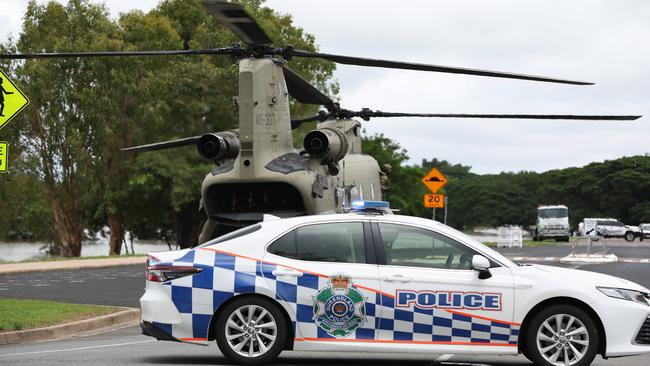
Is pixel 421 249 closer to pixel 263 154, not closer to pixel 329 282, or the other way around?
pixel 329 282

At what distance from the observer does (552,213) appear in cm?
7612

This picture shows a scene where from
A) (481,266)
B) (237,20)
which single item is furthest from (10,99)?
(481,266)

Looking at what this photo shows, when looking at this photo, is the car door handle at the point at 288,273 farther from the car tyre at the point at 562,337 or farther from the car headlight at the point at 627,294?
the car headlight at the point at 627,294

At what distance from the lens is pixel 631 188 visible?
113 meters

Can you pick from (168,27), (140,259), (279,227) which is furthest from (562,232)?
(279,227)

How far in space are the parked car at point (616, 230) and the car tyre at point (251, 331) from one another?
75.0 metres

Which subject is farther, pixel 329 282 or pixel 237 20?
pixel 237 20

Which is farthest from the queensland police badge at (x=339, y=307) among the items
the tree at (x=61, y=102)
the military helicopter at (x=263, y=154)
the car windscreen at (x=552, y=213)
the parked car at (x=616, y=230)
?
the parked car at (x=616, y=230)

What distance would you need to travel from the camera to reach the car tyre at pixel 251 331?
9844 millimetres

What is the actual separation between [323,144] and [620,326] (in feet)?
36.8

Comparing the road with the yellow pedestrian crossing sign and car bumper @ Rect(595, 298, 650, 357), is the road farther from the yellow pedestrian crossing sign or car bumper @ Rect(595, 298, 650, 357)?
the yellow pedestrian crossing sign

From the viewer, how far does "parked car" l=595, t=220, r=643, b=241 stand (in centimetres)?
8275

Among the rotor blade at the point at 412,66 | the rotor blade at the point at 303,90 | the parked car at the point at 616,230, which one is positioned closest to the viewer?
the rotor blade at the point at 412,66

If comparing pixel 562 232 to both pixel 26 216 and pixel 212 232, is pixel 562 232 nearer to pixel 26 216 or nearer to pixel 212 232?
pixel 26 216
